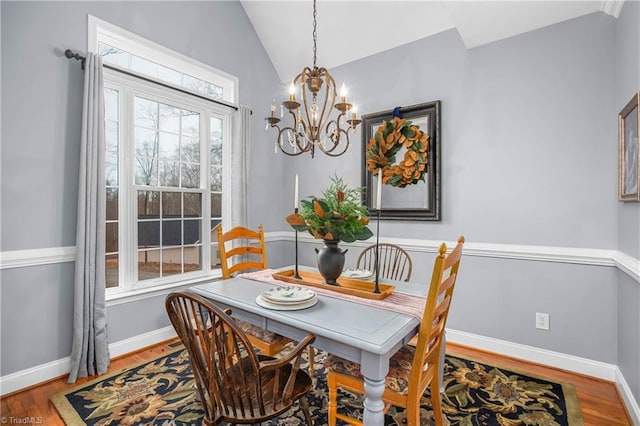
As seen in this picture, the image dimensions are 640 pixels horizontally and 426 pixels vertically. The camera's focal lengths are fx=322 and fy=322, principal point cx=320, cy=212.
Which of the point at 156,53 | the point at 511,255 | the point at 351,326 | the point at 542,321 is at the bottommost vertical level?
the point at 542,321

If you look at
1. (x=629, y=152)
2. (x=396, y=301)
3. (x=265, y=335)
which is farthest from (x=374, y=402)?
(x=629, y=152)

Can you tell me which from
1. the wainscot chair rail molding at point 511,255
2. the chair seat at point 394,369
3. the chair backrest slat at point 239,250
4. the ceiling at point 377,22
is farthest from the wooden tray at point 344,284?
the ceiling at point 377,22

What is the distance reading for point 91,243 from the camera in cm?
236

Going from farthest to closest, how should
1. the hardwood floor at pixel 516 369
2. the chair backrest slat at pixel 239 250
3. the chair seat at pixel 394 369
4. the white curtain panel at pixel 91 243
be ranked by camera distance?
the chair backrest slat at pixel 239 250 → the white curtain panel at pixel 91 243 → the hardwood floor at pixel 516 369 → the chair seat at pixel 394 369

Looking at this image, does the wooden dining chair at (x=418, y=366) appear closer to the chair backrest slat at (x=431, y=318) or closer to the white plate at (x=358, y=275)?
the chair backrest slat at (x=431, y=318)

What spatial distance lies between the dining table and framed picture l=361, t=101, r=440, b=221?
4.38ft

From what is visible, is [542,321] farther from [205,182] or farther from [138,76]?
[138,76]

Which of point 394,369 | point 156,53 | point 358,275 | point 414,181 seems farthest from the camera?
point 414,181

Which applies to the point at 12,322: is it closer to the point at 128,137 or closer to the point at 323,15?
the point at 128,137

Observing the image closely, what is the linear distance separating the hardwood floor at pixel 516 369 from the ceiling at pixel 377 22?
2599mm

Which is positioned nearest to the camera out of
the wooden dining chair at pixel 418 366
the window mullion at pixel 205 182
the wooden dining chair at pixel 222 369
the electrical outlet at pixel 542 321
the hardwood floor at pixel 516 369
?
the wooden dining chair at pixel 222 369

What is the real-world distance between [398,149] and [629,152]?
166 cm

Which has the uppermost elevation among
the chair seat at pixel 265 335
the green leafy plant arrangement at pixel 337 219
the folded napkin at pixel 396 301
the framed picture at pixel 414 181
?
the framed picture at pixel 414 181

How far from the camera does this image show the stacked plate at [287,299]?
159 cm
